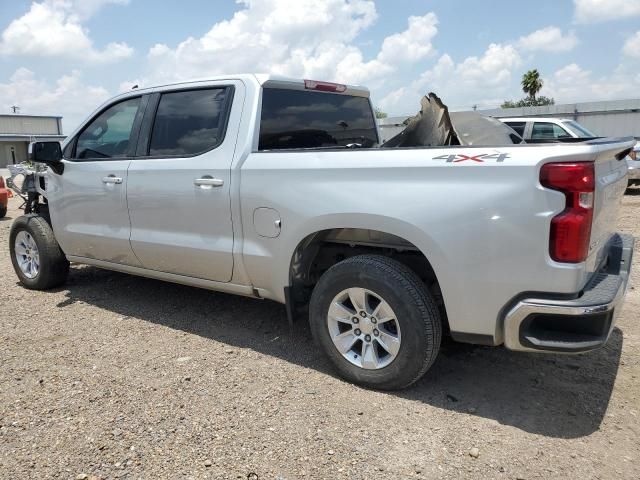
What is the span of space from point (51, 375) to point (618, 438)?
347cm

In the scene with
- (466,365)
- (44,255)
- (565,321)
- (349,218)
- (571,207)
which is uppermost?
(571,207)

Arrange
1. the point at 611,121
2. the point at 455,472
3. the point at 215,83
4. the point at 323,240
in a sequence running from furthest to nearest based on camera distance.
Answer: the point at 611,121
the point at 215,83
the point at 323,240
the point at 455,472

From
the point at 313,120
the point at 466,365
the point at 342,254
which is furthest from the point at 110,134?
the point at 466,365

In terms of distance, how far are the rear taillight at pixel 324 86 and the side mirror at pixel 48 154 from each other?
2.44 metres

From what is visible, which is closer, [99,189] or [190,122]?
[190,122]

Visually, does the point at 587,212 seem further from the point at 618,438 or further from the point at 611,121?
the point at 611,121

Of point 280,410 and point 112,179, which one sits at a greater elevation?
point 112,179

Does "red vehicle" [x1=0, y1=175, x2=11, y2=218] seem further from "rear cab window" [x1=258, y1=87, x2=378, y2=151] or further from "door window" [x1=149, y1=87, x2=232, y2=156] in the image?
"rear cab window" [x1=258, y1=87, x2=378, y2=151]

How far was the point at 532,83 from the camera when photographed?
49.3 m

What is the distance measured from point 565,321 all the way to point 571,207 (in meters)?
0.59

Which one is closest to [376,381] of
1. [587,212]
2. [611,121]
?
[587,212]

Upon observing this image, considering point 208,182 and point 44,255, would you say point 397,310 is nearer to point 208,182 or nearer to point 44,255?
point 208,182

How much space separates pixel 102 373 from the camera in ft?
Result: 11.9

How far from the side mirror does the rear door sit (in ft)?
3.53
